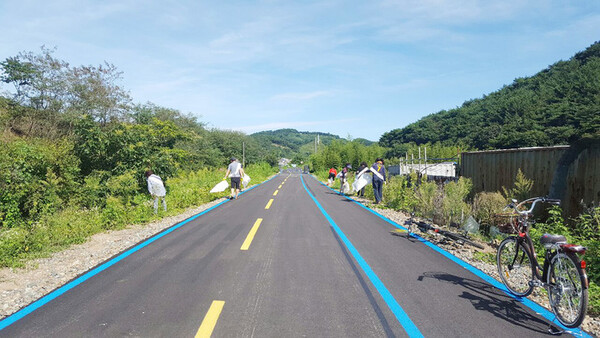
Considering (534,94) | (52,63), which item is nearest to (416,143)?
(534,94)

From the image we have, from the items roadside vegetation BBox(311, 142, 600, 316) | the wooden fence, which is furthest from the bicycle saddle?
the wooden fence

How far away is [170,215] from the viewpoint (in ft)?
34.8

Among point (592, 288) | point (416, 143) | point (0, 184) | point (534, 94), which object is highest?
point (534, 94)

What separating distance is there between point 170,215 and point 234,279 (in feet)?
22.8

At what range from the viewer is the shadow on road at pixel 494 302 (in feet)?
11.3

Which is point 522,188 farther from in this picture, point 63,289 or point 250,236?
point 63,289

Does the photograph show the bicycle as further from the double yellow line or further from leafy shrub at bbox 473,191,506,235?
leafy shrub at bbox 473,191,506,235

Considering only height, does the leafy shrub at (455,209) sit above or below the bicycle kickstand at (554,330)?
above

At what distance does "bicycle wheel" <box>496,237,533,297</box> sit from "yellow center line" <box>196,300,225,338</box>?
3.86m

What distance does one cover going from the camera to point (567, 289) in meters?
3.21

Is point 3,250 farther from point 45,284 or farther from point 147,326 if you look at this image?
point 147,326

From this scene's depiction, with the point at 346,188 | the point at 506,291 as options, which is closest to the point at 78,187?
the point at 506,291

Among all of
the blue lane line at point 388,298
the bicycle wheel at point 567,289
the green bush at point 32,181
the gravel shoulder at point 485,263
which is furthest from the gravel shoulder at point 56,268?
the gravel shoulder at point 485,263

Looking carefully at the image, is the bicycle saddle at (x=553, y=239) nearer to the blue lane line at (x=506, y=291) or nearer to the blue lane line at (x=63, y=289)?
the blue lane line at (x=506, y=291)
